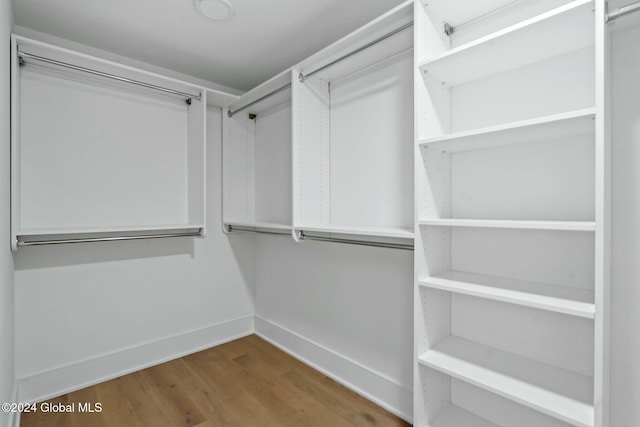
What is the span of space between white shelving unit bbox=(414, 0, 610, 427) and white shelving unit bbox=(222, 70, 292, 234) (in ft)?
4.64

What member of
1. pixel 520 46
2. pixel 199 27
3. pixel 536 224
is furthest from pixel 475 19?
pixel 199 27

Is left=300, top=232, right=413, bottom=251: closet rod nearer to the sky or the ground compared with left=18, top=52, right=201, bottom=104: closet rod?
nearer to the ground

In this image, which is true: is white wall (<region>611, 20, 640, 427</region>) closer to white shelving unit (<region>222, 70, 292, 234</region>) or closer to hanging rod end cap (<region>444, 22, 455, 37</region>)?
hanging rod end cap (<region>444, 22, 455, 37</region>)

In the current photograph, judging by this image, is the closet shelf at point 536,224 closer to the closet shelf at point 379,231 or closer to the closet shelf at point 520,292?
the closet shelf at point 379,231

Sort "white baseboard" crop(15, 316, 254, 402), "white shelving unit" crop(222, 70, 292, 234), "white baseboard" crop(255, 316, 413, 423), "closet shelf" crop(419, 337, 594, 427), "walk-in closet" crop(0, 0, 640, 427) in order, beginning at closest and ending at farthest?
"closet shelf" crop(419, 337, 594, 427)
"walk-in closet" crop(0, 0, 640, 427)
"white baseboard" crop(255, 316, 413, 423)
"white baseboard" crop(15, 316, 254, 402)
"white shelving unit" crop(222, 70, 292, 234)

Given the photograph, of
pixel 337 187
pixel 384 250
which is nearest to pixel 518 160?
pixel 384 250

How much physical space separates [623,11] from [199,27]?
206 cm

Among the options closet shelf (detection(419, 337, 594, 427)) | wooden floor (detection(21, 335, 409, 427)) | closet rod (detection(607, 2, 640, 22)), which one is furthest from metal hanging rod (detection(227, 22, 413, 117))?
wooden floor (detection(21, 335, 409, 427))

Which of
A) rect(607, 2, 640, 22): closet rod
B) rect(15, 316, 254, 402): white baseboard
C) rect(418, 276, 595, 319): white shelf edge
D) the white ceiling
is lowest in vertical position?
rect(15, 316, 254, 402): white baseboard

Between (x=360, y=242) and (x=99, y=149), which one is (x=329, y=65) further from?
(x=99, y=149)

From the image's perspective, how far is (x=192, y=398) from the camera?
2.10m

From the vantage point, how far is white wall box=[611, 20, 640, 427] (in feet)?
3.98

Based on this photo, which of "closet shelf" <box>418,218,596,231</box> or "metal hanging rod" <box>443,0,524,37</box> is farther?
"metal hanging rod" <box>443,0,524,37</box>

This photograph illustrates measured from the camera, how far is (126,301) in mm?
2477
